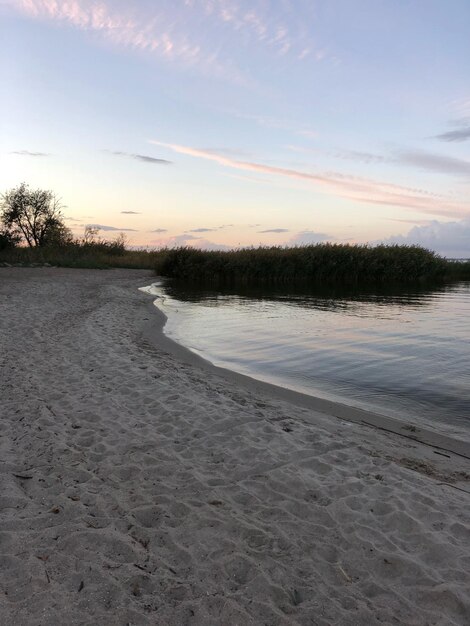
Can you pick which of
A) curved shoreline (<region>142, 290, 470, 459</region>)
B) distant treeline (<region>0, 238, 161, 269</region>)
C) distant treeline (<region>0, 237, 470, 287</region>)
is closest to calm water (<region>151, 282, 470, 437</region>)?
curved shoreline (<region>142, 290, 470, 459</region>)

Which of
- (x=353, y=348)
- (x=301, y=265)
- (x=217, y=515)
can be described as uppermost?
(x=301, y=265)

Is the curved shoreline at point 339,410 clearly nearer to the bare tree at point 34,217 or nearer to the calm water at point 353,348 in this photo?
the calm water at point 353,348

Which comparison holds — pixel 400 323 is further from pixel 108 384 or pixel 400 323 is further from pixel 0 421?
pixel 0 421

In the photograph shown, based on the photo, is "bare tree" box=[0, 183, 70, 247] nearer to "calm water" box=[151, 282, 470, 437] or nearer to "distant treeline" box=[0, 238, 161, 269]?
"distant treeline" box=[0, 238, 161, 269]

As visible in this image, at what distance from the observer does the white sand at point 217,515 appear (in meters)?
3.04

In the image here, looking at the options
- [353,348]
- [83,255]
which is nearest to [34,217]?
[83,255]

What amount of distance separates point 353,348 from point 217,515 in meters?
9.01

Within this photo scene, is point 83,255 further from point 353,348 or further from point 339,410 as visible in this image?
point 339,410

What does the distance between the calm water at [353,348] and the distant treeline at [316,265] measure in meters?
18.7

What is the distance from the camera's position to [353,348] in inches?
489

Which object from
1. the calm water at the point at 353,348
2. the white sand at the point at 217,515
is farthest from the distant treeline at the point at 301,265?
the white sand at the point at 217,515

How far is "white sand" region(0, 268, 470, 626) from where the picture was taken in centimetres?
304

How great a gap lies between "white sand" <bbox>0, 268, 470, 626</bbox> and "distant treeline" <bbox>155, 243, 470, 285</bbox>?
1361 inches

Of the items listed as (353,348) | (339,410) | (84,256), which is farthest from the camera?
(84,256)
